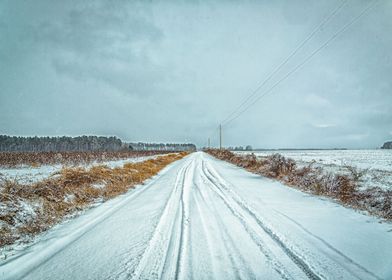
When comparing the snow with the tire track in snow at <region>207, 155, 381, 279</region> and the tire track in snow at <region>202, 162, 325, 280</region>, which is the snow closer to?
the tire track in snow at <region>202, 162, 325, 280</region>

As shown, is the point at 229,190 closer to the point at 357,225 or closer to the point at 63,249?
the point at 357,225

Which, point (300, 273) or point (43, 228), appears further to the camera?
point (43, 228)

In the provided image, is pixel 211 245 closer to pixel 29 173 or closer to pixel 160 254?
pixel 160 254

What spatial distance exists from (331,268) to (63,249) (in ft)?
13.2

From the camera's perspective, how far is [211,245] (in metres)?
3.99

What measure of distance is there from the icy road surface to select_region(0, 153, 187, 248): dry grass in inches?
21.3

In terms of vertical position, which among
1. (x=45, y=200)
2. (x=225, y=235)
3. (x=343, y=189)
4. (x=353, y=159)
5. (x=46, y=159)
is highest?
(x=46, y=159)

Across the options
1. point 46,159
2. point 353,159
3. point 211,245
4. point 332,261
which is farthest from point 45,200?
point 353,159

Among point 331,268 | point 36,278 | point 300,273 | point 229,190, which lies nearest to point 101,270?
point 36,278

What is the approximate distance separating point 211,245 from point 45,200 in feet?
16.2

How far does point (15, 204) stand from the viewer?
5.75m

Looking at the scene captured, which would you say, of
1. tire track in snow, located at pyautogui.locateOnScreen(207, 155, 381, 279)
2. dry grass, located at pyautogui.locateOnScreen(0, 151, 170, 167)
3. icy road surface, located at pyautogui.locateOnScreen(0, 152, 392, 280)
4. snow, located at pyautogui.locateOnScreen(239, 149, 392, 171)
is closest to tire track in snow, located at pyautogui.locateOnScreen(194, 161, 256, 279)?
icy road surface, located at pyautogui.locateOnScreen(0, 152, 392, 280)

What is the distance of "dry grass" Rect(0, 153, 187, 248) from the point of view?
4938 millimetres

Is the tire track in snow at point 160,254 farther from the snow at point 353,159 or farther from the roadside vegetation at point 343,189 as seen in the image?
the snow at point 353,159
